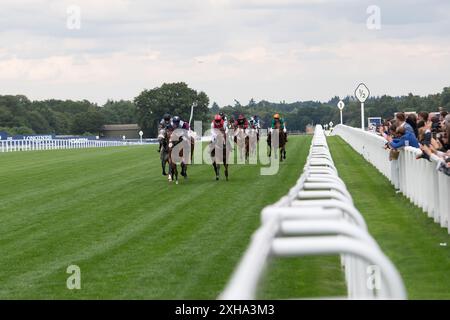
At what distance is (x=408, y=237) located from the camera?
1130 cm

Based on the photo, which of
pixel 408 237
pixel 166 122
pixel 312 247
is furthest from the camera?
pixel 166 122

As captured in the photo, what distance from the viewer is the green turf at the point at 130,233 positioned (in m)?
8.84

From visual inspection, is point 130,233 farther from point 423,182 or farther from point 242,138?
point 242,138

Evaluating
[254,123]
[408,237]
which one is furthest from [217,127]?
[254,123]

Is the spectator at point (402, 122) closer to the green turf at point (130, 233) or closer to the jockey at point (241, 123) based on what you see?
the green turf at point (130, 233)

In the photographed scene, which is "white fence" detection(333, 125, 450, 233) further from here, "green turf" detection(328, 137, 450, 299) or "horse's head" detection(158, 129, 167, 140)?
"horse's head" detection(158, 129, 167, 140)

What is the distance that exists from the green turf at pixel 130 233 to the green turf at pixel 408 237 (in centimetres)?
90

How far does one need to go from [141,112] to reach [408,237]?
107 m

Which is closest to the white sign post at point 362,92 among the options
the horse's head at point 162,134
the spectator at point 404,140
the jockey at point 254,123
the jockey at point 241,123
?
the jockey at point 254,123

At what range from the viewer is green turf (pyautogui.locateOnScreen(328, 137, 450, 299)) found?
8.34m

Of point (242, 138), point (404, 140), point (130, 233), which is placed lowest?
point (130, 233)

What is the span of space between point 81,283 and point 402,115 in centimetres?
847
